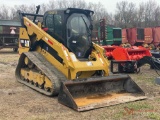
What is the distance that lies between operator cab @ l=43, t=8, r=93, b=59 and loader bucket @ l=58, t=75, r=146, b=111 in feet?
4.41

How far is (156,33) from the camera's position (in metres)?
25.9

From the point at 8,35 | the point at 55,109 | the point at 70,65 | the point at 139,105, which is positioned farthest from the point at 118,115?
the point at 8,35

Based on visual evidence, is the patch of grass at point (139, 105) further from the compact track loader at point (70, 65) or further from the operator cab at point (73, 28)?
the operator cab at point (73, 28)

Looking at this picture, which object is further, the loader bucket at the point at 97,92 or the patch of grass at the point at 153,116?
the loader bucket at the point at 97,92

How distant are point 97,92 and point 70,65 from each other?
0.95m

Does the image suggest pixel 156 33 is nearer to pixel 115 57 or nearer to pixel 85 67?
pixel 115 57

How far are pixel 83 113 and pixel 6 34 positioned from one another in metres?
18.1

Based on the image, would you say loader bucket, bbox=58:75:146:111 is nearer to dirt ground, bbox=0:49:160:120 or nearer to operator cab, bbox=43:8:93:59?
dirt ground, bbox=0:49:160:120

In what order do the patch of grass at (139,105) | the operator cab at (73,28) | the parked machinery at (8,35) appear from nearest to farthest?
1. the patch of grass at (139,105)
2. the operator cab at (73,28)
3. the parked machinery at (8,35)

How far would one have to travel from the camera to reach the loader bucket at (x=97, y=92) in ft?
18.7

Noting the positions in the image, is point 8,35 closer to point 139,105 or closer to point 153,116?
point 139,105

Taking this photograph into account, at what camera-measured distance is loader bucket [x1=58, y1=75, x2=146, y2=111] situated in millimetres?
5695

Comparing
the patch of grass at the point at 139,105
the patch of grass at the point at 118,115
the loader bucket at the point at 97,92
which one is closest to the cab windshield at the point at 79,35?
the loader bucket at the point at 97,92

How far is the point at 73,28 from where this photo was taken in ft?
24.6
